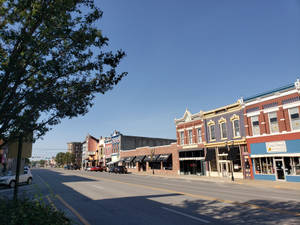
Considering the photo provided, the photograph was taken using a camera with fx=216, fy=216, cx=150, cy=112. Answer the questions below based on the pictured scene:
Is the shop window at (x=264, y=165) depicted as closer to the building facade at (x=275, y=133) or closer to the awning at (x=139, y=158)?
the building facade at (x=275, y=133)

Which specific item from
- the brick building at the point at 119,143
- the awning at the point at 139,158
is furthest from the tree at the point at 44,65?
the brick building at the point at 119,143

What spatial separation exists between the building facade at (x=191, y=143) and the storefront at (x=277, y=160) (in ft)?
28.5

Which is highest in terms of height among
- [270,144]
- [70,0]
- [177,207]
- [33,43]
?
[70,0]

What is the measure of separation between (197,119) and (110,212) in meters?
27.0

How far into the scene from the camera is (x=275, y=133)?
77.0 feet

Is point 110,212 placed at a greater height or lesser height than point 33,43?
lesser

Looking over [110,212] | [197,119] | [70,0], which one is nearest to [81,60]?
[70,0]

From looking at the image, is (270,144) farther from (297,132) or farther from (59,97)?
(59,97)

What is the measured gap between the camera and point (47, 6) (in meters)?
6.14

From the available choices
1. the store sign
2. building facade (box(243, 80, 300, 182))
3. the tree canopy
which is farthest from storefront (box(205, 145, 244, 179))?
the tree canopy

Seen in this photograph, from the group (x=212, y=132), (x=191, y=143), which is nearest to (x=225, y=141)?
(x=212, y=132)

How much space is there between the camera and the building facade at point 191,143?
1305 inches

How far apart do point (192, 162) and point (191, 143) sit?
3028 millimetres

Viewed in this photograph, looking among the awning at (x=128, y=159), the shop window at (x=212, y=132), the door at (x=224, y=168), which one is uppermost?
the shop window at (x=212, y=132)
